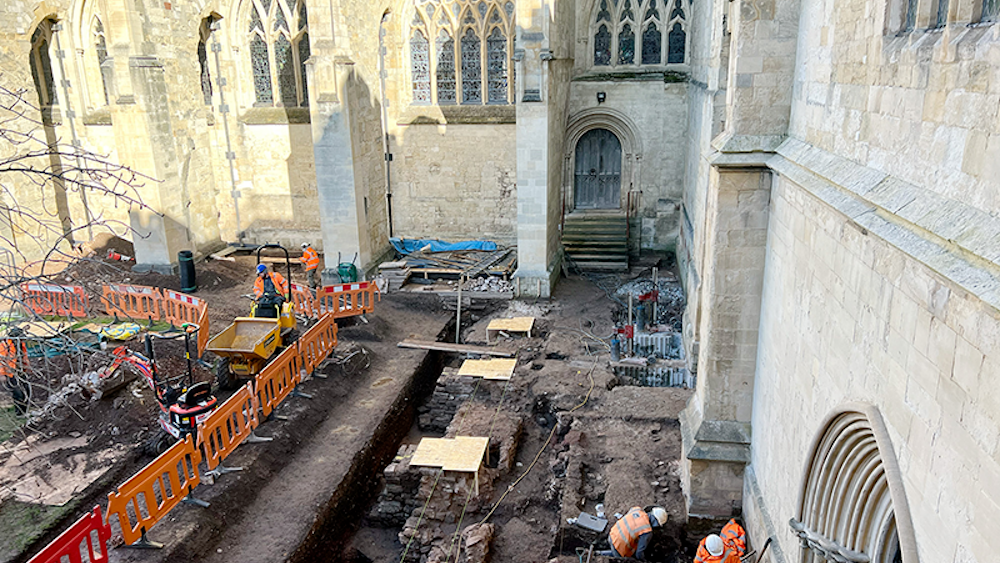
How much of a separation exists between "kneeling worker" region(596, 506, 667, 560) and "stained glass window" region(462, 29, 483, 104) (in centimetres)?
1321

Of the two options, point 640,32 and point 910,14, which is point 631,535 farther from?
point 640,32

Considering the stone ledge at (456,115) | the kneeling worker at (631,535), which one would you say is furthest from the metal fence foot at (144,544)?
the stone ledge at (456,115)

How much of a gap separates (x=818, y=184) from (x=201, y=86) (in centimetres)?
1790

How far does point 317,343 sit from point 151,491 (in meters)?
4.81

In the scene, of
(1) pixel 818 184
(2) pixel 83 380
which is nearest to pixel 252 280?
(2) pixel 83 380

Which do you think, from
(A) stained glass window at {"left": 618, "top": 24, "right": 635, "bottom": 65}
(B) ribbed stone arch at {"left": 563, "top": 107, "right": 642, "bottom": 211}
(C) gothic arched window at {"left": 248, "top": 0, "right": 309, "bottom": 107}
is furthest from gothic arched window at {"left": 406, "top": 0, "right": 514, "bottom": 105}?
(C) gothic arched window at {"left": 248, "top": 0, "right": 309, "bottom": 107}

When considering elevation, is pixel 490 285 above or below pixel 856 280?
below

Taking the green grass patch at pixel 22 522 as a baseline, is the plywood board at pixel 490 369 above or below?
above

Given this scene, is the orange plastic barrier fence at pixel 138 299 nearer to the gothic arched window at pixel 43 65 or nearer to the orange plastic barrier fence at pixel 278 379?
the orange plastic barrier fence at pixel 278 379

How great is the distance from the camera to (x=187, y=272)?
1666 cm

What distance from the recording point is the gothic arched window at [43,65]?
1866 centimetres

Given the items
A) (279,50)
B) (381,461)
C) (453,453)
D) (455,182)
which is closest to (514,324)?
(381,461)

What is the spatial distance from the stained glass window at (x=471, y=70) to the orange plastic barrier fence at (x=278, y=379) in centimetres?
946

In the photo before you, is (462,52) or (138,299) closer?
(138,299)
